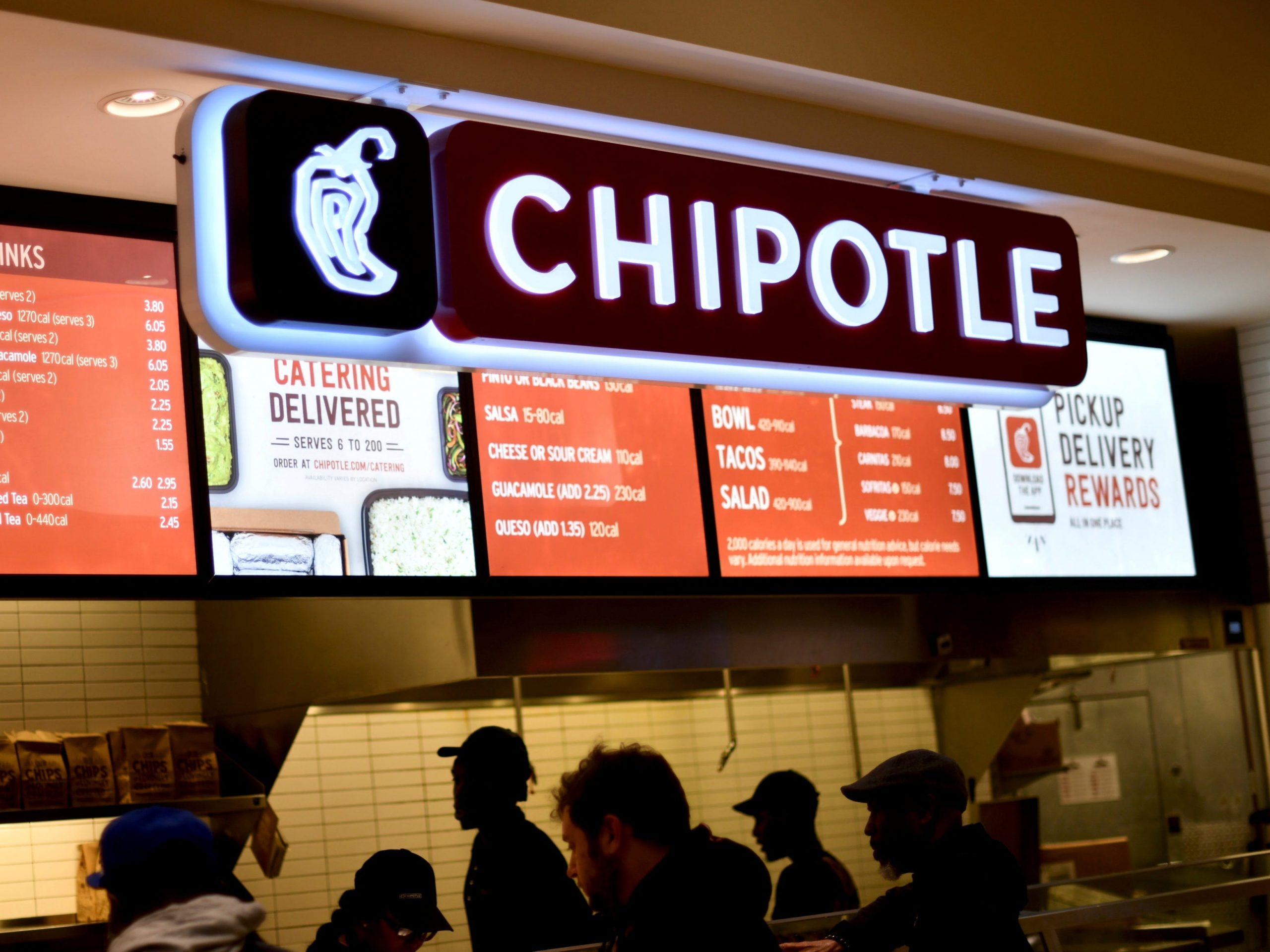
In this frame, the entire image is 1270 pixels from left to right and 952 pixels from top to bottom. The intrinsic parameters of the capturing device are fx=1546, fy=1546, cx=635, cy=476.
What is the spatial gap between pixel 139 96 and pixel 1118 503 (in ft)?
11.6

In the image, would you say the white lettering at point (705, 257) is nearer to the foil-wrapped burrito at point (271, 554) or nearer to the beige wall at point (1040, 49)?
the beige wall at point (1040, 49)

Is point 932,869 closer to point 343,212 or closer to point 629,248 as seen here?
point 629,248

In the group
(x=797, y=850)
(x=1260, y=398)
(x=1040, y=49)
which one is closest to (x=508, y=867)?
(x=797, y=850)

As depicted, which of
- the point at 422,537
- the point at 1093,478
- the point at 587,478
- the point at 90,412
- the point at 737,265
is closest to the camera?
the point at 90,412

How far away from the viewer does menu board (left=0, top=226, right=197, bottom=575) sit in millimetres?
3279

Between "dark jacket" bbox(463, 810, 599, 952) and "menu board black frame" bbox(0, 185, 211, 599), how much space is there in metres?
0.89

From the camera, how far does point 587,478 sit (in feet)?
13.4

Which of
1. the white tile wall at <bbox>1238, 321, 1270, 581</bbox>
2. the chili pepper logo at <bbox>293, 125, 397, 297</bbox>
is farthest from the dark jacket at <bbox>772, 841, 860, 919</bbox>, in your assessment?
the white tile wall at <bbox>1238, 321, 1270, 581</bbox>

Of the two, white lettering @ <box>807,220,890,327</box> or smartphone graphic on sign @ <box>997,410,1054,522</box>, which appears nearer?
white lettering @ <box>807,220,890,327</box>

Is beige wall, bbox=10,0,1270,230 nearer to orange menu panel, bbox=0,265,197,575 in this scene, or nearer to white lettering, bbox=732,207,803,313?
white lettering, bbox=732,207,803,313

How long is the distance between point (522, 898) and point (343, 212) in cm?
146

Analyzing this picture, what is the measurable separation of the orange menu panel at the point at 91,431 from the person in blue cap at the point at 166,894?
1.40 metres

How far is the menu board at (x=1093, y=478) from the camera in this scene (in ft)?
16.4

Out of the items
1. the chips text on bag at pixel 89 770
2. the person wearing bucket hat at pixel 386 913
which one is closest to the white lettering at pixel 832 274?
the person wearing bucket hat at pixel 386 913
